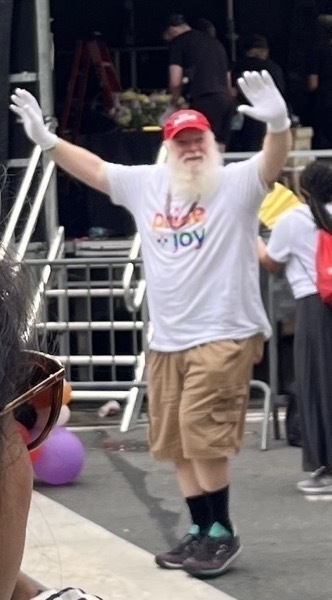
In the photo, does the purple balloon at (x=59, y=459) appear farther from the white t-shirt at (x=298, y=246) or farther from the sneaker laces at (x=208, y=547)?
the sneaker laces at (x=208, y=547)

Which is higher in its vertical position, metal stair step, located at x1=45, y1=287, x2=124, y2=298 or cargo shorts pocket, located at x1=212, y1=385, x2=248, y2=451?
cargo shorts pocket, located at x1=212, y1=385, x2=248, y2=451

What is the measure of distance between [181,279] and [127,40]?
8494 mm

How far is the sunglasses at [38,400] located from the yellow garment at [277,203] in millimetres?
5970

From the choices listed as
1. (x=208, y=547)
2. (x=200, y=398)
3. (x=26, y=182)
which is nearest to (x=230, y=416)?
(x=200, y=398)

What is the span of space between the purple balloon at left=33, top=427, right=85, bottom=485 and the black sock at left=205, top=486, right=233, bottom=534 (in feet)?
5.16

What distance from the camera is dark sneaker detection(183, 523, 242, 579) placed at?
5.38m

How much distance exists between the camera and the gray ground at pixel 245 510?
540cm

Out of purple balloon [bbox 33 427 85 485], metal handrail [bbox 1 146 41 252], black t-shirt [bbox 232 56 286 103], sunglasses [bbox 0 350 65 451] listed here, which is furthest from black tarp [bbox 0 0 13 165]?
sunglasses [bbox 0 350 65 451]

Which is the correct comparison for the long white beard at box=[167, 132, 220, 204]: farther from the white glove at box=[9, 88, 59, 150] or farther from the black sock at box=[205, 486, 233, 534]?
the black sock at box=[205, 486, 233, 534]

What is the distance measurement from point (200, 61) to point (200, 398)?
20.5ft

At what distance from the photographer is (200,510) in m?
5.41

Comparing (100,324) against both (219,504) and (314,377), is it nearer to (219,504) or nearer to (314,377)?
(314,377)

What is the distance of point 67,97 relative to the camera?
40.1 feet

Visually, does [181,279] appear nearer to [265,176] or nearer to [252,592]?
[265,176]
